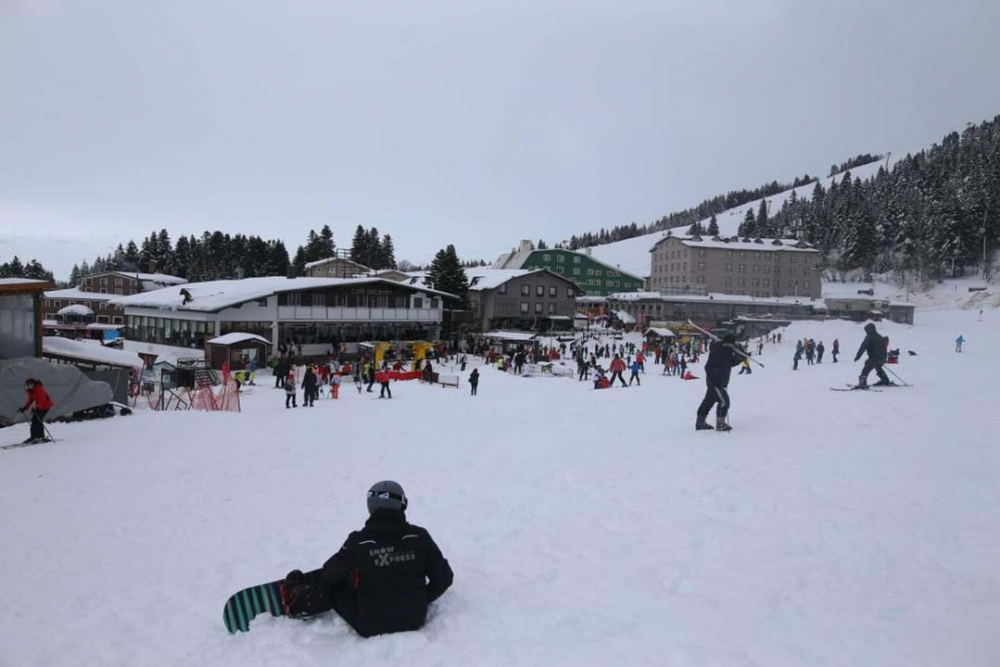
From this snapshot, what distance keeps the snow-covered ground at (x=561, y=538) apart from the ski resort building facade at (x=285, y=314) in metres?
25.2

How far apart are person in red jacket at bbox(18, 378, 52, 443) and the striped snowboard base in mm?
10284

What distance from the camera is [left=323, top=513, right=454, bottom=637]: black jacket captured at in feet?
13.0

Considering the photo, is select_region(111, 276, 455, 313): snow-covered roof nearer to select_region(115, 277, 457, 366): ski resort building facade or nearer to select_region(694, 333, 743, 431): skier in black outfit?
select_region(115, 277, 457, 366): ski resort building facade

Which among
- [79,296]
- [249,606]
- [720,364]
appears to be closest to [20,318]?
[249,606]

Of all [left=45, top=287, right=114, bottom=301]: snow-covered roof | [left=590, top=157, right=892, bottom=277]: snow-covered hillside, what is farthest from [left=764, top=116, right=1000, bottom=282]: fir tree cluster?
[left=45, top=287, right=114, bottom=301]: snow-covered roof

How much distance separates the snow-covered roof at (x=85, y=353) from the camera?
21016 mm

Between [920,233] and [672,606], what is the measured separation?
9944 cm

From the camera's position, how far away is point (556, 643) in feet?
13.0

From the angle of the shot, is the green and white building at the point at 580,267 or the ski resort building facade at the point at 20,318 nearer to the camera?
the ski resort building facade at the point at 20,318

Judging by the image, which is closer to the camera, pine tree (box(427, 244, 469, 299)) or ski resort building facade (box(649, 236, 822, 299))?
pine tree (box(427, 244, 469, 299))

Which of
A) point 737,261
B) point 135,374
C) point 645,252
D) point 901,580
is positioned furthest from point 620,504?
point 645,252

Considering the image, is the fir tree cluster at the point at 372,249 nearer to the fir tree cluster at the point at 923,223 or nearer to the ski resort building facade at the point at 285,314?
the ski resort building facade at the point at 285,314

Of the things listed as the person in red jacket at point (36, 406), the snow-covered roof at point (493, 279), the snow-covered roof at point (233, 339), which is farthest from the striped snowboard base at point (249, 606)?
the snow-covered roof at point (493, 279)

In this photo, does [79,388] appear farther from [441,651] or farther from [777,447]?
[777,447]
